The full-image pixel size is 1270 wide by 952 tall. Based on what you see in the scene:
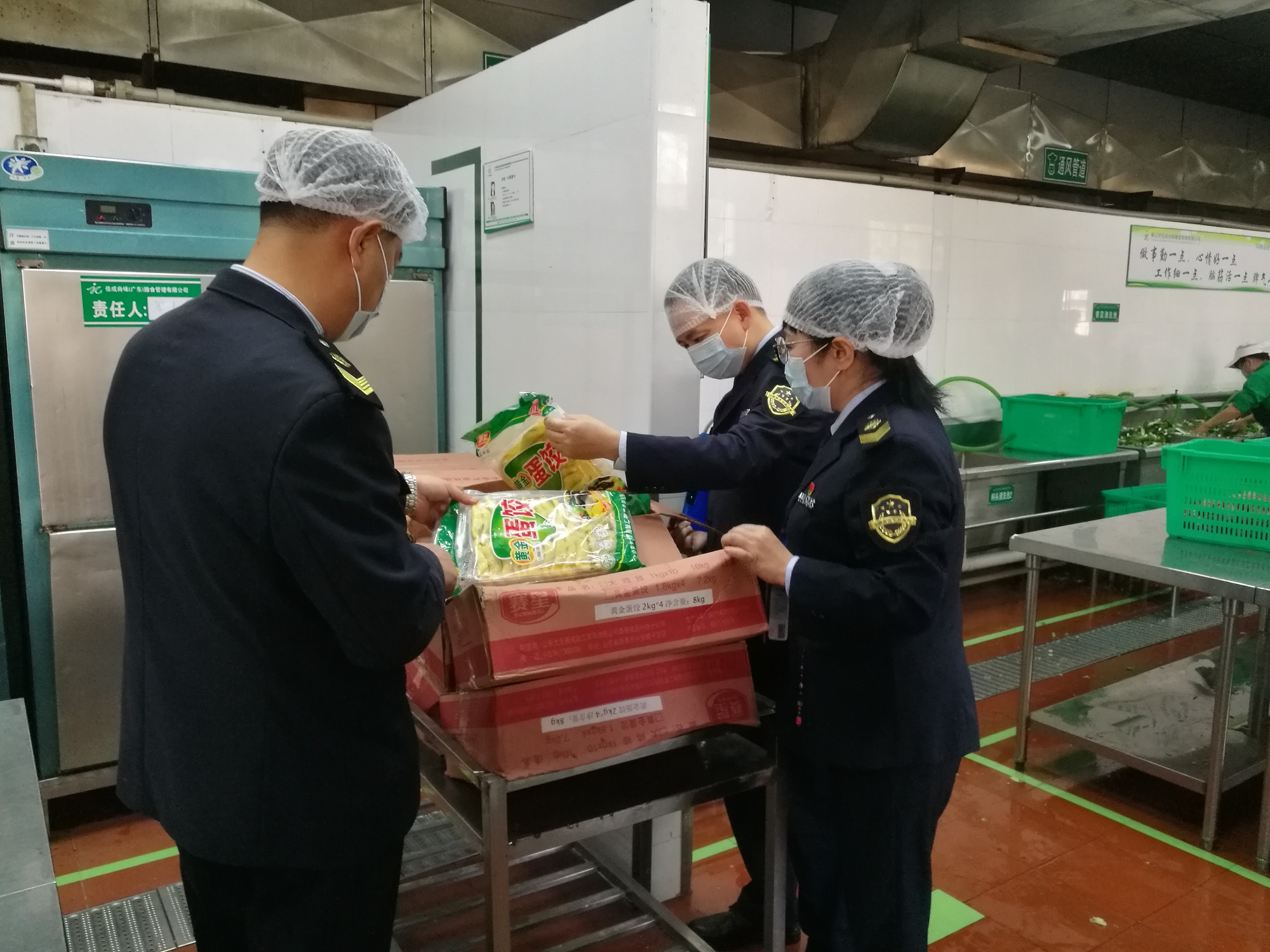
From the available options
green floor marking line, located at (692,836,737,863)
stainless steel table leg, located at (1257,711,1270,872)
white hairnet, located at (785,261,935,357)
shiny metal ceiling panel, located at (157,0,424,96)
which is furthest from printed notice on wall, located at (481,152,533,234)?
stainless steel table leg, located at (1257,711,1270,872)

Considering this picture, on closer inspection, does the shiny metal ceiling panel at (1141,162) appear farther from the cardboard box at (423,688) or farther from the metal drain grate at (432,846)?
the cardboard box at (423,688)

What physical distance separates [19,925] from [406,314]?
2191 millimetres

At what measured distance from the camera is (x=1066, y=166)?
6016 millimetres

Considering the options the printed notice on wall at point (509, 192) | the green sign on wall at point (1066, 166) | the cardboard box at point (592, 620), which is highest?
the green sign on wall at point (1066, 166)

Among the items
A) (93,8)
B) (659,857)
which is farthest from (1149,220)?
(93,8)

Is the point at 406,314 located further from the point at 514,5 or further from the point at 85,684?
the point at 514,5

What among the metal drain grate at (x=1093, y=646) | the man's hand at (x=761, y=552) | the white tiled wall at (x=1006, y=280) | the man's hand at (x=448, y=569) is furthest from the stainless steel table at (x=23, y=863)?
the metal drain grate at (x=1093, y=646)

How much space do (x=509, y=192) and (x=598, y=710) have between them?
1545 millimetres

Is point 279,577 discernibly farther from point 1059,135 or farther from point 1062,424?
point 1059,135

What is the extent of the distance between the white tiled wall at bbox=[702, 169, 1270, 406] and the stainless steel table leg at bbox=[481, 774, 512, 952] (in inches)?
110

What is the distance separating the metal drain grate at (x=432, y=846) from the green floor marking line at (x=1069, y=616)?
8.64ft

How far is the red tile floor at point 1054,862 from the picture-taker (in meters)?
2.29

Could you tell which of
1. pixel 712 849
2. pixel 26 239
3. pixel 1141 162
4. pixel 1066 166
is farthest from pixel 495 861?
pixel 1141 162

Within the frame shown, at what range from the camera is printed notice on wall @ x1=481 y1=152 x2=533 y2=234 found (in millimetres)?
2408
